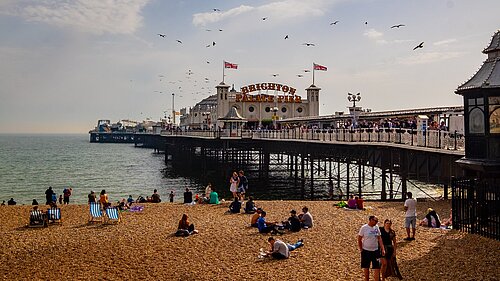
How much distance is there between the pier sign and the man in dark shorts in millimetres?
57149

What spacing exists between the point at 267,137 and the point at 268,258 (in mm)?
28838

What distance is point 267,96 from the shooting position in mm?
66250

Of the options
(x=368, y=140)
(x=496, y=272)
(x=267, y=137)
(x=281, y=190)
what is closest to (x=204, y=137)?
(x=267, y=137)

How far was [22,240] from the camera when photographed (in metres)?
13.9

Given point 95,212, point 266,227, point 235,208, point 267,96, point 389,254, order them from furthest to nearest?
point 267,96, point 235,208, point 95,212, point 266,227, point 389,254

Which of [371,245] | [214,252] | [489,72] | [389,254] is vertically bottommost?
[214,252]

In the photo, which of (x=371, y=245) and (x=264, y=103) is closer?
(x=371, y=245)

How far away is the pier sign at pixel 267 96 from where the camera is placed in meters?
65.9

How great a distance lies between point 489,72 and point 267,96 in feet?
179

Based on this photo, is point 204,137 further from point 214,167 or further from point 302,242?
point 302,242

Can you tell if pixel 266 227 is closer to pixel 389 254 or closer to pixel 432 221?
pixel 432 221

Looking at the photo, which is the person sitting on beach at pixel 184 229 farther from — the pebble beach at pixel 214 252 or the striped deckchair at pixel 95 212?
the striped deckchair at pixel 95 212

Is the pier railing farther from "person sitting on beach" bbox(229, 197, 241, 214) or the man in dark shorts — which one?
the man in dark shorts

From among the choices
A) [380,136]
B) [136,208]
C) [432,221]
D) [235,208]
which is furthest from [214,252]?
[380,136]
